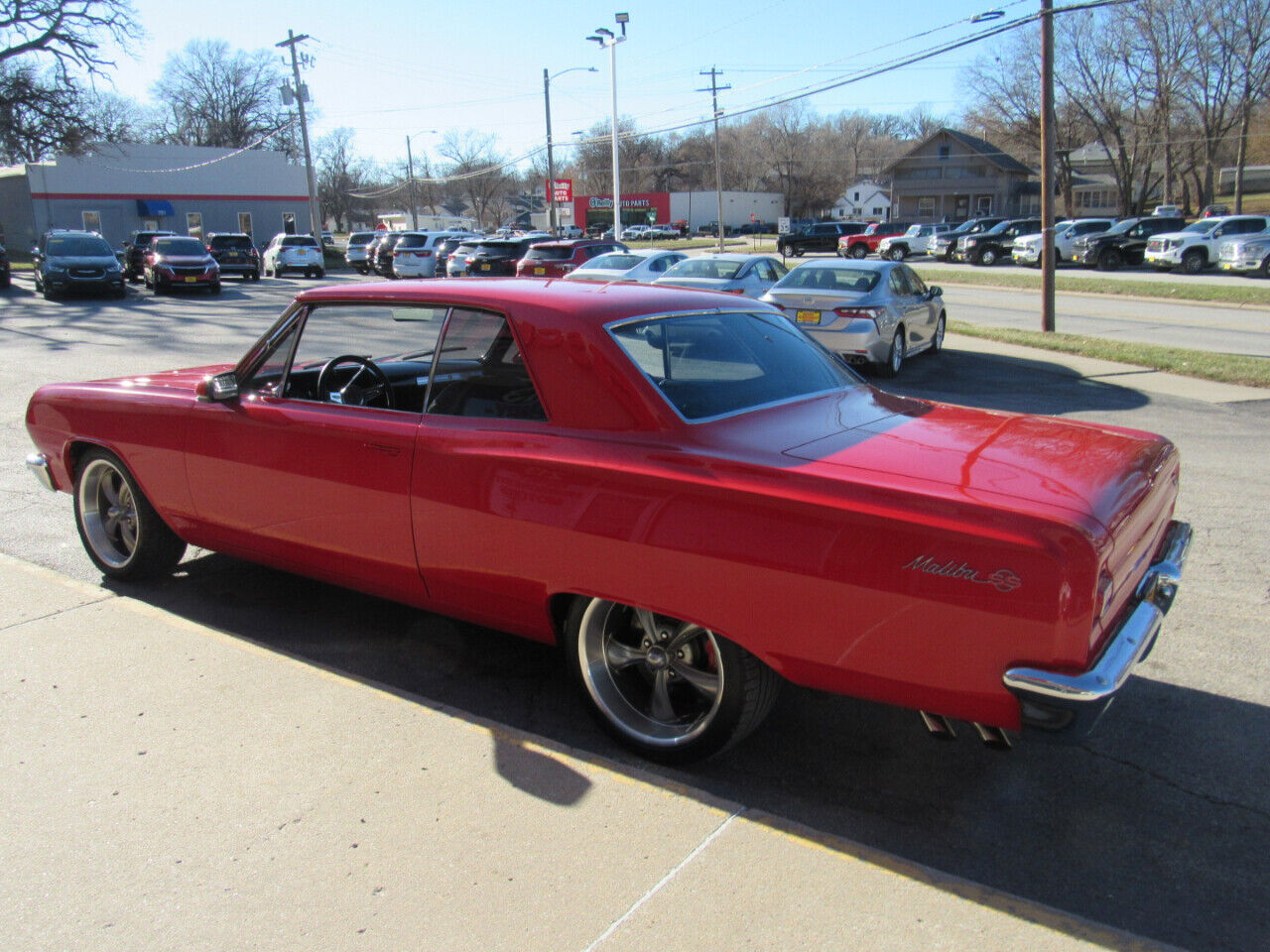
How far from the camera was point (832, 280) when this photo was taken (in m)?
12.8

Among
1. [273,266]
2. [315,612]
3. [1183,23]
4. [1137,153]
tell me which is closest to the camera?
[315,612]

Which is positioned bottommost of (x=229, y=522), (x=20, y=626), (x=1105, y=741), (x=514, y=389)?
(x=1105, y=741)

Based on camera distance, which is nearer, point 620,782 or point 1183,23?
point 620,782

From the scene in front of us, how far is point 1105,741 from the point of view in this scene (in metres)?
3.47

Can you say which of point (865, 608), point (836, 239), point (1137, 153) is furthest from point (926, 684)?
point (1137, 153)

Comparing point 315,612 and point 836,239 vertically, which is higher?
point 836,239

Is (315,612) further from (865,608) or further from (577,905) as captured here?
(865,608)

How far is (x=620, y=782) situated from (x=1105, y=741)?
178 centimetres

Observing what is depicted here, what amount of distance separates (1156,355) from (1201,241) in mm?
22916

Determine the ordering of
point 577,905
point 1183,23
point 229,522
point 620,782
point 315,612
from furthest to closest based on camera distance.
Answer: point 1183,23, point 315,612, point 229,522, point 620,782, point 577,905

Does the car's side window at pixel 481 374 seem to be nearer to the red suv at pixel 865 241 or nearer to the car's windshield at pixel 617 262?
the car's windshield at pixel 617 262

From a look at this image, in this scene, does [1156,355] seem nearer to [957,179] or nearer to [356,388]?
[356,388]

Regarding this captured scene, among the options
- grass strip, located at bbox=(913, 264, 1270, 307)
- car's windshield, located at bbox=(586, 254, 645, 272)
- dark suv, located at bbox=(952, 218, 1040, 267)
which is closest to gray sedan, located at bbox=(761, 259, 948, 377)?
car's windshield, located at bbox=(586, 254, 645, 272)

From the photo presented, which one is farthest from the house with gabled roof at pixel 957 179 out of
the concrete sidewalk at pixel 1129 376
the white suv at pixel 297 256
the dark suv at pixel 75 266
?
the concrete sidewalk at pixel 1129 376
